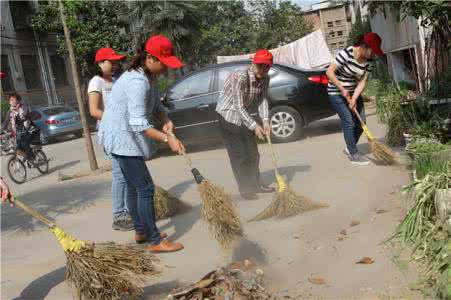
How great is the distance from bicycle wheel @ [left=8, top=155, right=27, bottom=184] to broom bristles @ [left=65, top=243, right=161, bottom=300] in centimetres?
779

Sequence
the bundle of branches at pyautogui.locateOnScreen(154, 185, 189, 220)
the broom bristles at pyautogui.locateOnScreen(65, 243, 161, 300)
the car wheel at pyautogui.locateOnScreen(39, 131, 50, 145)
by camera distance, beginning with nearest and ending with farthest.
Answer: the broom bristles at pyautogui.locateOnScreen(65, 243, 161, 300) → the bundle of branches at pyautogui.locateOnScreen(154, 185, 189, 220) → the car wheel at pyautogui.locateOnScreen(39, 131, 50, 145)

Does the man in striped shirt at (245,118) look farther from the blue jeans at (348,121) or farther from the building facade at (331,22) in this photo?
the building facade at (331,22)

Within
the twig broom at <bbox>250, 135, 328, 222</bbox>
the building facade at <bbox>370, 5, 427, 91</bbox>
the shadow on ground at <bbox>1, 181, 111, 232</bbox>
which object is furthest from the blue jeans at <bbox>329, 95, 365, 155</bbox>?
the building facade at <bbox>370, 5, 427, 91</bbox>

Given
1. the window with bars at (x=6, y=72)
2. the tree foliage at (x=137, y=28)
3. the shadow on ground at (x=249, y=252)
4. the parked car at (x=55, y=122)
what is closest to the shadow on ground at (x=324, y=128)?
the shadow on ground at (x=249, y=252)

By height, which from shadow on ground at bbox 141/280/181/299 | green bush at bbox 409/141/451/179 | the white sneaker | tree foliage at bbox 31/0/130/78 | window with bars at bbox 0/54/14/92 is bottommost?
shadow on ground at bbox 141/280/181/299

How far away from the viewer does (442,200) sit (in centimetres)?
357

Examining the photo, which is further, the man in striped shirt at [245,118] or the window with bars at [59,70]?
the window with bars at [59,70]

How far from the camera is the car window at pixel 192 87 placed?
33.9 feet

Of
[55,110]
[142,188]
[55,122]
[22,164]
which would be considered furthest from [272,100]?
[55,110]

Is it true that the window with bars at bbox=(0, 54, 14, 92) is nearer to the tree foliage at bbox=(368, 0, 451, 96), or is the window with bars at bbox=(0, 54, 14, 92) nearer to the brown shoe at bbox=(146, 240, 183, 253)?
the tree foliage at bbox=(368, 0, 451, 96)

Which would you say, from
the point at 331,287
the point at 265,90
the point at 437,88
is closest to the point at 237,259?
the point at 331,287

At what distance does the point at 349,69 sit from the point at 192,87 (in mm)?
4129

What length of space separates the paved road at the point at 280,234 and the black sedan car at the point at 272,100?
1.15 m

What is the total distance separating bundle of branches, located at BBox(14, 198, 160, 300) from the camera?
3.57 m
